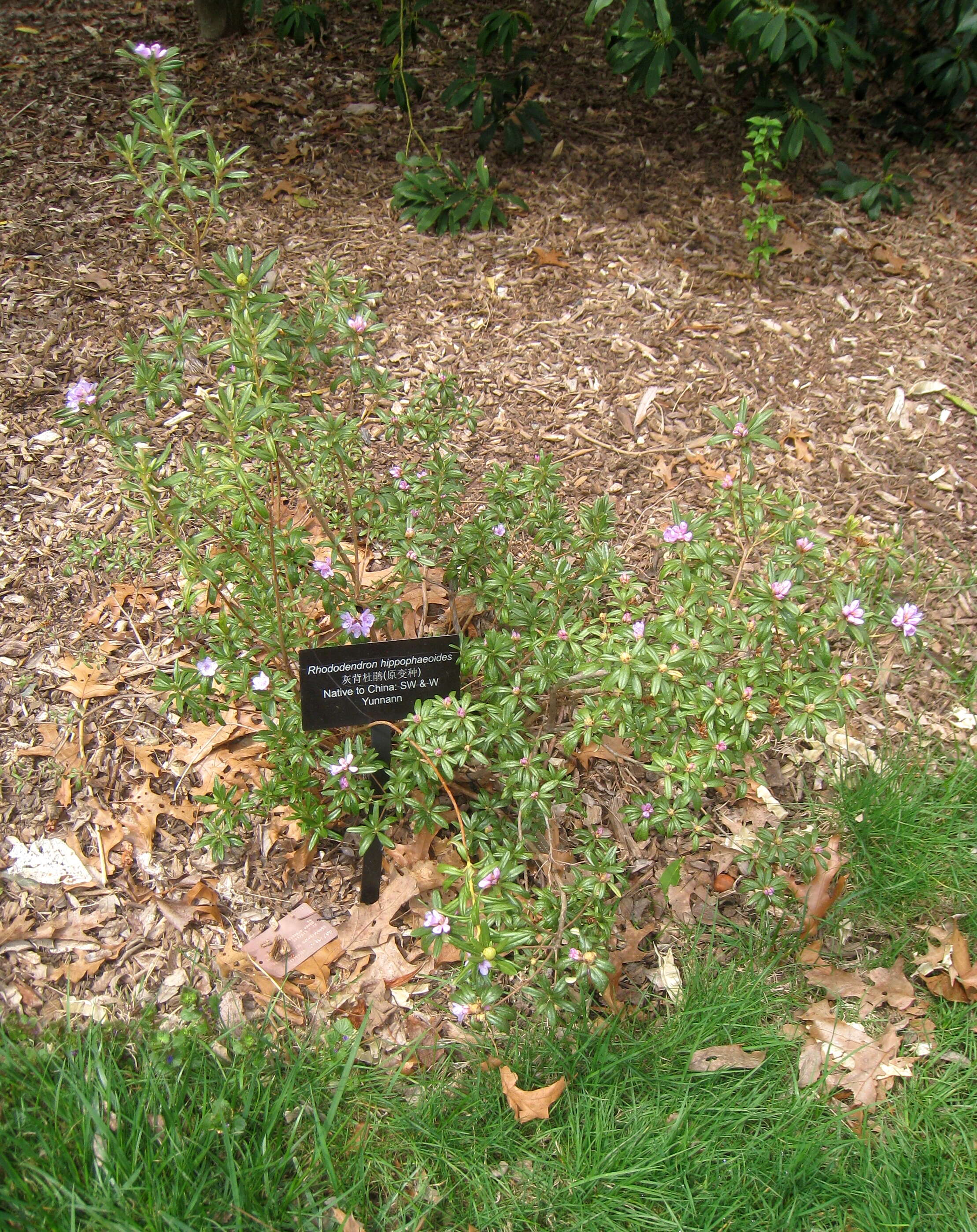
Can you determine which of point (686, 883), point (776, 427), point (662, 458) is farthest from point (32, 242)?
point (686, 883)

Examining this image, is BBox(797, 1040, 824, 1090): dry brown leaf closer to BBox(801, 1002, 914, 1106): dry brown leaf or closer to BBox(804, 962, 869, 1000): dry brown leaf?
BBox(801, 1002, 914, 1106): dry brown leaf

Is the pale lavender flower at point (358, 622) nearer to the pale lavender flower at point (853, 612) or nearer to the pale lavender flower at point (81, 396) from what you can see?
the pale lavender flower at point (81, 396)

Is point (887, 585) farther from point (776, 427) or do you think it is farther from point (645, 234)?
point (645, 234)

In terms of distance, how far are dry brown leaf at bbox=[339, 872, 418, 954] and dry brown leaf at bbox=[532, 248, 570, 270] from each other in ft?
8.81

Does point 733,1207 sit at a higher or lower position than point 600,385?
lower

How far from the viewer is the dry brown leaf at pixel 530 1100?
2.00 meters

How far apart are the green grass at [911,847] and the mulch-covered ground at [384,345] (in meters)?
0.27

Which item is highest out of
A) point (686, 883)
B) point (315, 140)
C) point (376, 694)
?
point (315, 140)

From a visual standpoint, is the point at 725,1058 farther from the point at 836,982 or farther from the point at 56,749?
the point at 56,749

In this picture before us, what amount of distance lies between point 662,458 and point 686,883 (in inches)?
61.0

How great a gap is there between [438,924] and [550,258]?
118 inches

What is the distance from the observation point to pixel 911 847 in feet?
8.31

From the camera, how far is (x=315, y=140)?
4.45 meters

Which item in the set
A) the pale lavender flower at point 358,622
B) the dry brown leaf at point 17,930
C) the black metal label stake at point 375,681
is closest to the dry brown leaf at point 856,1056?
the black metal label stake at point 375,681
